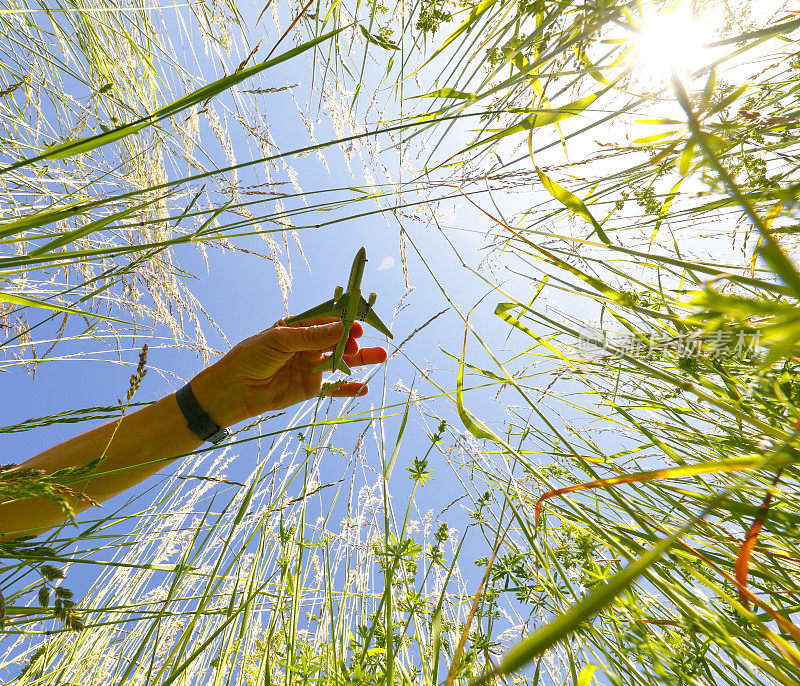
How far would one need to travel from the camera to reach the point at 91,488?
4.35 ft

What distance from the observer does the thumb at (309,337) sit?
1.42 metres

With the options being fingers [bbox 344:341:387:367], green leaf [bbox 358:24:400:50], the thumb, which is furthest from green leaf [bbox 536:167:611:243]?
fingers [bbox 344:341:387:367]

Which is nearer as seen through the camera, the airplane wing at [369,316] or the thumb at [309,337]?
the airplane wing at [369,316]

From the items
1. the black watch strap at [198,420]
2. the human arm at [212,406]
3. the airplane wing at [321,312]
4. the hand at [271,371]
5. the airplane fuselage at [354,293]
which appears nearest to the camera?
the airplane fuselage at [354,293]

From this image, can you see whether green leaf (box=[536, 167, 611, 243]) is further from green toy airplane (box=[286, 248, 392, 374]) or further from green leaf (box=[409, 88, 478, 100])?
green toy airplane (box=[286, 248, 392, 374])

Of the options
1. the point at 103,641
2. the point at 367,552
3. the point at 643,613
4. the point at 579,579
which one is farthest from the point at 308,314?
the point at 103,641

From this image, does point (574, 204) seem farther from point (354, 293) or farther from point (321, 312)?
point (321, 312)

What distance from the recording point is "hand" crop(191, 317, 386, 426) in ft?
4.99

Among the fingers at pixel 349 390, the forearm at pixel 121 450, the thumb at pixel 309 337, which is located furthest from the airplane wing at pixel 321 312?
the forearm at pixel 121 450

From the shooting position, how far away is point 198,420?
167 cm

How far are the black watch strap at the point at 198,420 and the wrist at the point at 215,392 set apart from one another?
20 millimetres

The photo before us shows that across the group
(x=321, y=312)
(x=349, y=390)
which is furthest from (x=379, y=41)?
(x=349, y=390)

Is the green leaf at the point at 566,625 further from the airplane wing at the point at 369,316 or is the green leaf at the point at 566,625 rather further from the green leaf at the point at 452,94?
the airplane wing at the point at 369,316

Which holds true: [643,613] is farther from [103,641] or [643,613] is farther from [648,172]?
[103,641]
